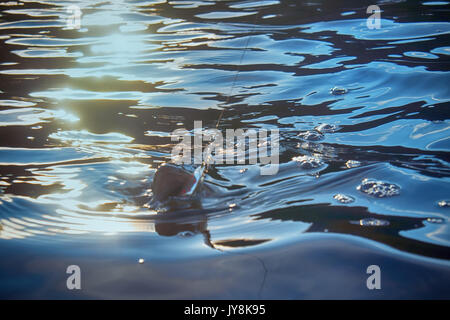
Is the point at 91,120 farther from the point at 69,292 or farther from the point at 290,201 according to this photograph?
the point at 69,292

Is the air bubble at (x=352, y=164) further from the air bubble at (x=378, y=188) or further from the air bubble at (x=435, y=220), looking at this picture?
the air bubble at (x=435, y=220)

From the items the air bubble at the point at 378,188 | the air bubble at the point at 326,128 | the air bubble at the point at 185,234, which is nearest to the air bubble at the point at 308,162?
the air bubble at the point at 378,188

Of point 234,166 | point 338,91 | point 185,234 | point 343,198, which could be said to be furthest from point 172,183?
point 338,91

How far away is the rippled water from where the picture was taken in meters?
1.90

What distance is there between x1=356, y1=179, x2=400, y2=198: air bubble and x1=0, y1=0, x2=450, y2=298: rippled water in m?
0.01

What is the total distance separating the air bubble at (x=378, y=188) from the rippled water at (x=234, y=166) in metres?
0.01

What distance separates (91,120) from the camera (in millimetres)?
3801

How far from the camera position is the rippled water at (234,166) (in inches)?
74.9

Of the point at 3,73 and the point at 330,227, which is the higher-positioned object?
the point at 3,73

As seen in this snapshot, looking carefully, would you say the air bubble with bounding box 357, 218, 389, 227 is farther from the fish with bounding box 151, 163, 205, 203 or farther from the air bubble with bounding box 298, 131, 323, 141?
the air bubble with bounding box 298, 131, 323, 141

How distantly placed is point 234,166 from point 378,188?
83 cm

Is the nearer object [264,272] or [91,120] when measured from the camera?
[264,272]
